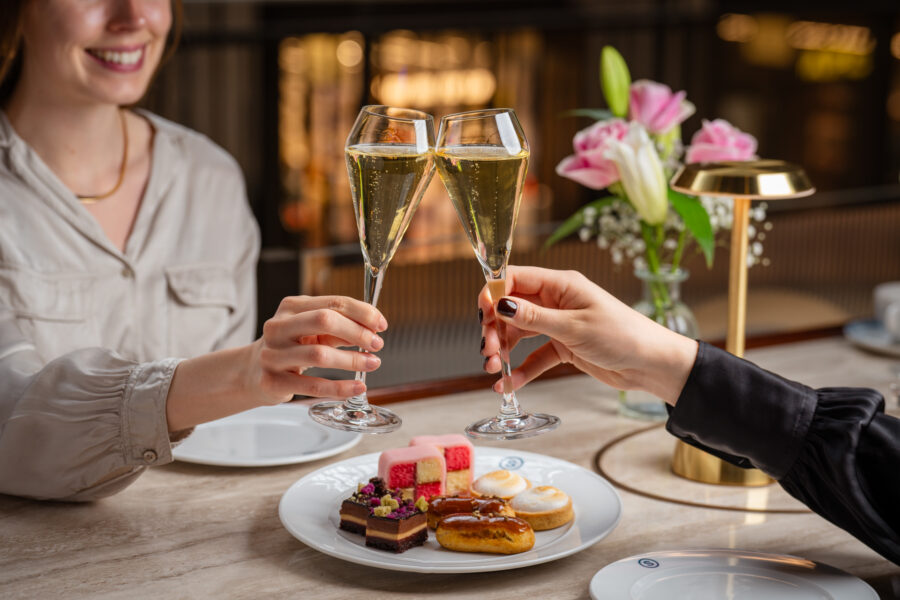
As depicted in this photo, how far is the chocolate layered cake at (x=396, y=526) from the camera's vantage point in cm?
116

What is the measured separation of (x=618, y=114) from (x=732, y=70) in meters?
3.95

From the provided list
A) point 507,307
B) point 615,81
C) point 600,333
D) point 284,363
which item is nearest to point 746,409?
point 600,333

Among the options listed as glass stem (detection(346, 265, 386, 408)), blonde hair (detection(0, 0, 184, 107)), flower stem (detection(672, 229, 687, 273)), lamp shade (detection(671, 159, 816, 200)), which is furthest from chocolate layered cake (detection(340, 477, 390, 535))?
blonde hair (detection(0, 0, 184, 107))

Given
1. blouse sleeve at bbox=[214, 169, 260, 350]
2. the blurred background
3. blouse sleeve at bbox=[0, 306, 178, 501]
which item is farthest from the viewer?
the blurred background

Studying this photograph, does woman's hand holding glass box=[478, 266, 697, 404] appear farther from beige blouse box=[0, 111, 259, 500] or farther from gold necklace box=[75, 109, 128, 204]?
gold necklace box=[75, 109, 128, 204]

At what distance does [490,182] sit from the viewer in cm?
110

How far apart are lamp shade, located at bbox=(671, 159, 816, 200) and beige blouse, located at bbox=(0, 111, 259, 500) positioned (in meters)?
0.73

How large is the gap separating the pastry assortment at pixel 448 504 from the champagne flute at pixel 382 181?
0.10 meters

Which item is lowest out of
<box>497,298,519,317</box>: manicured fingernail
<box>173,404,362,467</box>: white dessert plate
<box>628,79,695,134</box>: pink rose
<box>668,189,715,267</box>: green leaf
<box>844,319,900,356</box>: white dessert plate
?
<box>173,404,362,467</box>: white dessert plate

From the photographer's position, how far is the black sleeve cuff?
3.85 ft

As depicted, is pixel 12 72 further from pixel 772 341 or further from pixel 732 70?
pixel 732 70

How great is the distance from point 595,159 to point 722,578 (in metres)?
0.71

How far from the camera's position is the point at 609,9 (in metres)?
5.27

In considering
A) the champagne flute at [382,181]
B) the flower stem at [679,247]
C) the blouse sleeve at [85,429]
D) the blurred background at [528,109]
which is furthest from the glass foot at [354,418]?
the blurred background at [528,109]
